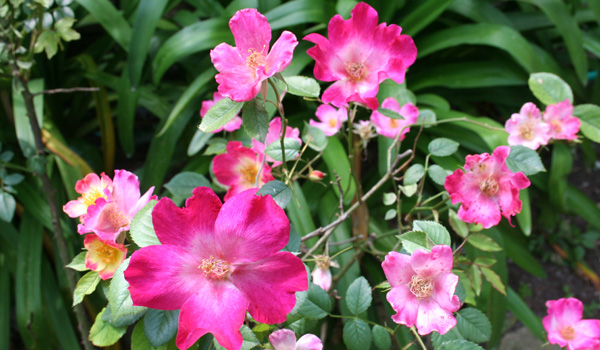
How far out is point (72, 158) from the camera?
1273 mm

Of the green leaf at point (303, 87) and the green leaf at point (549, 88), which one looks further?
the green leaf at point (549, 88)

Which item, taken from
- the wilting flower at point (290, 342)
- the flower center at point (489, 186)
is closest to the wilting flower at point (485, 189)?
the flower center at point (489, 186)

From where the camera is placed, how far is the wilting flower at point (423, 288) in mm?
510

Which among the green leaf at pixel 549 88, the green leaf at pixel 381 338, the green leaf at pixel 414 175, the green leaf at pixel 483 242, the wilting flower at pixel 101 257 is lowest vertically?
the green leaf at pixel 483 242

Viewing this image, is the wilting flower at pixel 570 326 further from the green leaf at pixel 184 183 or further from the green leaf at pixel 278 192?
the green leaf at pixel 184 183

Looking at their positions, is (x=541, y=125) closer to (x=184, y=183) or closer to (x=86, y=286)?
(x=184, y=183)

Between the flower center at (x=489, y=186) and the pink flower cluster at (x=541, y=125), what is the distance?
0.17 m

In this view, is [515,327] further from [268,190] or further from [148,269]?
[148,269]

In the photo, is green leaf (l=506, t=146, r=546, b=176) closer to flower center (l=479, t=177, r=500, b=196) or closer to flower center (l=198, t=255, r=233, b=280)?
flower center (l=479, t=177, r=500, b=196)

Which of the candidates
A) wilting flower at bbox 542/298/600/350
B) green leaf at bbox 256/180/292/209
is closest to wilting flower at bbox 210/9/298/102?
green leaf at bbox 256/180/292/209

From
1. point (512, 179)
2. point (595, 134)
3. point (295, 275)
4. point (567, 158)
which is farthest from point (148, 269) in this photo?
point (567, 158)

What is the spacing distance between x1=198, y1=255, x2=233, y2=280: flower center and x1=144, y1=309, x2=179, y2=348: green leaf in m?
0.12

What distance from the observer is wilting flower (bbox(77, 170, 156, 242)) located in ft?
1.80

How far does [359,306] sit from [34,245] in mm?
1009
